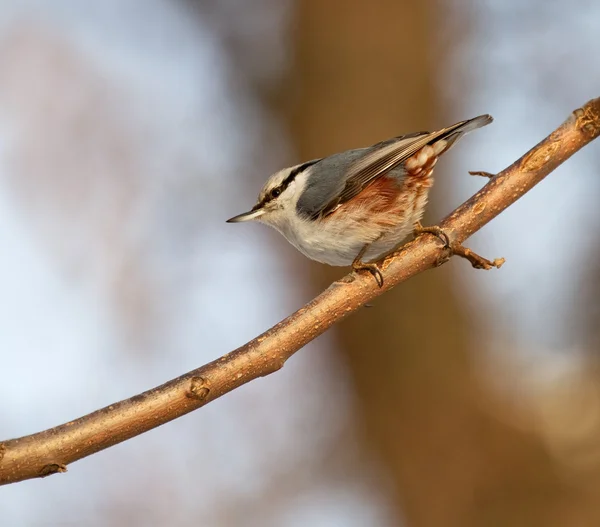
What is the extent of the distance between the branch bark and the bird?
0.37 m

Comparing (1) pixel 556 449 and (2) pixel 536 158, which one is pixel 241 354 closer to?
(2) pixel 536 158

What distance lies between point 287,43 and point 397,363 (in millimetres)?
2031

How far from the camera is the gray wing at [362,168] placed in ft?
8.16

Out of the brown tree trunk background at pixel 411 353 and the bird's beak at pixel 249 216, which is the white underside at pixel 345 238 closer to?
the bird's beak at pixel 249 216

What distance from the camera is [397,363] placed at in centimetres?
391

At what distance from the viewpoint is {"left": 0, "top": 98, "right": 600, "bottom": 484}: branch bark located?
64.1 inches

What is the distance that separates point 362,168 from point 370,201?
0.43 feet

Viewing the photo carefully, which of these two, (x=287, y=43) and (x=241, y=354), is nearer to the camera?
(x=241, y=354)

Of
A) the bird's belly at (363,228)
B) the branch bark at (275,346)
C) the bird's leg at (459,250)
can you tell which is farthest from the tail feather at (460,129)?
the bird's leg at (459,250)

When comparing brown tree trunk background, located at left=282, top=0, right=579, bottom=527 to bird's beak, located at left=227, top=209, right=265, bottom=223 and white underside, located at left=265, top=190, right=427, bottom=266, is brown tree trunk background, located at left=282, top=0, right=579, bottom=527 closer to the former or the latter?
bird's beak, located at left=227, top=209, right=265, bottom=223

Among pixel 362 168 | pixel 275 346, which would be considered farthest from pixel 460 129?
pixel 275 346

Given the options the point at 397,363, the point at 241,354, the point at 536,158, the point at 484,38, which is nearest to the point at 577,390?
the point at 397,363

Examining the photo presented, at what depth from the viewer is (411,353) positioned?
3.90 meters

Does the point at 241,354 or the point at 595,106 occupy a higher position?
the point at 595,106
